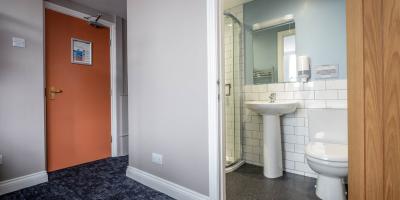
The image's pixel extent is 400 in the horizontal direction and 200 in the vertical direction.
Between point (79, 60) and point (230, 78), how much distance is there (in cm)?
206

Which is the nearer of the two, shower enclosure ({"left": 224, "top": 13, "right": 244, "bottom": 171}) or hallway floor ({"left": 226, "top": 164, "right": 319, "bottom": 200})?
hallway floor ({"left": 226, "top": 164, "right": 319, "bottom": 200})

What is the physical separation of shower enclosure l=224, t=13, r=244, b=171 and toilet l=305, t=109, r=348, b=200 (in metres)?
0.88

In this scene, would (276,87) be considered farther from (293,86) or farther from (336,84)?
(336,84)

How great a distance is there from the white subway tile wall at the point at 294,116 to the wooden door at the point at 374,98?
1.39 m

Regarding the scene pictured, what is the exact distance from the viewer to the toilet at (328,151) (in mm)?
1583

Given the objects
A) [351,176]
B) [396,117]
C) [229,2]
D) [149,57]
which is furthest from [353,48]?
[229,2]

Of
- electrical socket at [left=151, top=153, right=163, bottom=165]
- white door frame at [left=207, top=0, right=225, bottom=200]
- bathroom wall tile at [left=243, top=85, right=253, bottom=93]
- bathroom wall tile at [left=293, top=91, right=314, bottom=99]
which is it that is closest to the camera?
white door frame at [left=207, top=0, right=225, bottom=200]

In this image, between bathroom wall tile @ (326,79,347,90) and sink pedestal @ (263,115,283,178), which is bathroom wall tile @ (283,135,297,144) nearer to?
sink pedestal @ (263,115,283,178)

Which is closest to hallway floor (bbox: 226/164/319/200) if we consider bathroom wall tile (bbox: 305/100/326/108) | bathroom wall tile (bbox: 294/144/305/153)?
bathroom wall tile (bbox: 294/144/305/153)

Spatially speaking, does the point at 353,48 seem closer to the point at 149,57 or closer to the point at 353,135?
the point at 353,135

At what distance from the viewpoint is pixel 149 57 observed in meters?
2.08

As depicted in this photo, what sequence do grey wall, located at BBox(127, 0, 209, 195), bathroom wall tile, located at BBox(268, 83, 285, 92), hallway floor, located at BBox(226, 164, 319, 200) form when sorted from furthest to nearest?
bathroom wall tile, located at BBox(268, 83, 285, 92), hallway floor, located at BBox(226, 164, 319, 200), grey wall, located at BBox(127, 0, 209, 195)

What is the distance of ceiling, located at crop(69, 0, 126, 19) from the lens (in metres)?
2.69

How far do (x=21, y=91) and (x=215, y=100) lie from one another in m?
2.04
